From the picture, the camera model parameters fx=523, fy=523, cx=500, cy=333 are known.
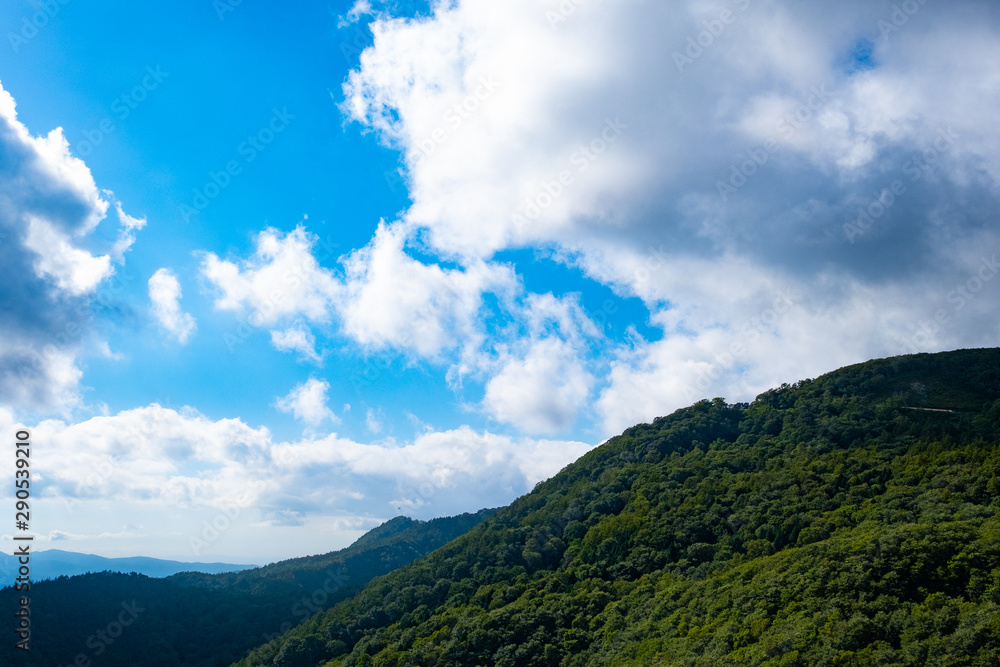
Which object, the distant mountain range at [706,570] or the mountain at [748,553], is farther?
the distant mountain range at [706,570]

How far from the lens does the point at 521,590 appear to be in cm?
8519

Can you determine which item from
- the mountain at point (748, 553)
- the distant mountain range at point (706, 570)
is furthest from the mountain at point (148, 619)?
the mountain at point (748, 553)

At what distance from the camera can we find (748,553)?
7138cm

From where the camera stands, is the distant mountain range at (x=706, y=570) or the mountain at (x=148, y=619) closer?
the distant mountain range at (x=706, y=570)

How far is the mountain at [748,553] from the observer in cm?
4159

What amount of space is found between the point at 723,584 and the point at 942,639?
2773 cm

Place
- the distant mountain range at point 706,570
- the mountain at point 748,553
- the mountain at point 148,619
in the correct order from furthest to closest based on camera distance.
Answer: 1. the mountain at point 148,619
2. the distant mountain range at point 706,570
3. the mountain at point 748,553

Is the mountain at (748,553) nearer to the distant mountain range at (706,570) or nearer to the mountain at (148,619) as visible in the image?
the distant mountain range at (706,570)

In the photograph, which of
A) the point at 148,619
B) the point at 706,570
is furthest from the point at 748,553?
the point at 148,619

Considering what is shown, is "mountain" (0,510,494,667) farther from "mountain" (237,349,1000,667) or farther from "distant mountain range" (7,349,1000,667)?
"mountain" (237,349,1000,667)

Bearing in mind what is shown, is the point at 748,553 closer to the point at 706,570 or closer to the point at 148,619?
the point at 706,570

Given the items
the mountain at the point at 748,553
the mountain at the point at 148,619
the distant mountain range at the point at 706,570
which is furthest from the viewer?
the mountain at the point at 148,619

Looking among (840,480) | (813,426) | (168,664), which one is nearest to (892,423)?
(813,426)

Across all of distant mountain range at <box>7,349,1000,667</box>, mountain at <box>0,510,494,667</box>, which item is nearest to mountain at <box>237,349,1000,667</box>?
distant mountain range at <box>7,349,1000,667</box>
